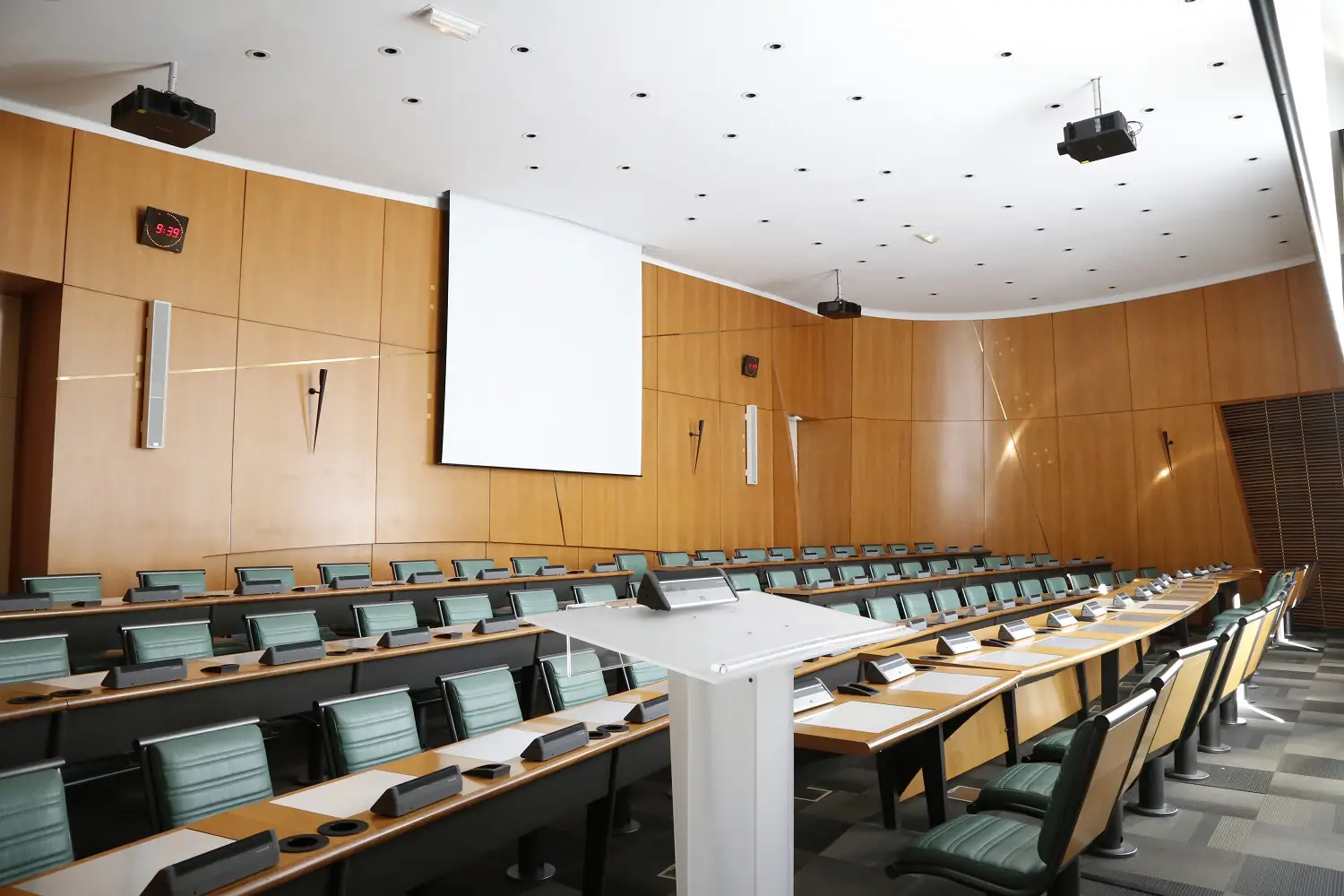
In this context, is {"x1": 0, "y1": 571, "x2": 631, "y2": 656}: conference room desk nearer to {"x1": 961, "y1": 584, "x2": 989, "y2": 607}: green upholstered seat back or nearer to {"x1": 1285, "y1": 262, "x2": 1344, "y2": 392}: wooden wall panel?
{"x1": 961, "y1": 584, "x2": 989, "y2": 607}: green upholstered seat back

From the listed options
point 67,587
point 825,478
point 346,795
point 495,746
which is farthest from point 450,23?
point 825,478

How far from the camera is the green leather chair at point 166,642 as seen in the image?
3.99 meters

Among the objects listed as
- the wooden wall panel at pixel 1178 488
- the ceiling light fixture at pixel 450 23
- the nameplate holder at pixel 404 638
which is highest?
the ceiling light fixture at pixel 450 23

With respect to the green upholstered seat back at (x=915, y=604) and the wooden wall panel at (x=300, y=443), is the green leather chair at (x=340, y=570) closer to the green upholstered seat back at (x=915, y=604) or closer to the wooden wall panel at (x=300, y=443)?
the wooden wall panel at (x=300, y=443)

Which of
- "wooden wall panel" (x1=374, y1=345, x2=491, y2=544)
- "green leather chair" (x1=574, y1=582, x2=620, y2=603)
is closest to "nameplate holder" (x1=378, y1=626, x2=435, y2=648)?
"green leather chair" (x1=574, y1=582, x2=620, y2=603)

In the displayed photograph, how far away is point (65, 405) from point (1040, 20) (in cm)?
814

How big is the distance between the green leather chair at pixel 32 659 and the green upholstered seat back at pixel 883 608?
4.73 metres

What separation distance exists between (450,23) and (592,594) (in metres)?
4.14

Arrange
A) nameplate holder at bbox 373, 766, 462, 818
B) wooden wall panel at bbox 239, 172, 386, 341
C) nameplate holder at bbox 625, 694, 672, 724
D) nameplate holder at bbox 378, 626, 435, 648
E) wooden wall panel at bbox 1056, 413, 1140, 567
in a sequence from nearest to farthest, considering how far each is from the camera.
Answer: nameplate holder at bbox 373, 766, 462, 818
nameplate holder at bbox 625, 694, 672, 724
nameplate holder at bbox 378, 626, 435, 648
wooden wall panel at bbox 239, 172, 386, 341
wooden wall panel at bbox 1056, 413, 1140, 567

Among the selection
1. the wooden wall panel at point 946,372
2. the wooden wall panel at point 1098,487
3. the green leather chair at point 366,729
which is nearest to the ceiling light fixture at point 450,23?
the green leather chair at point 366,729

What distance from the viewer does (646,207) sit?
10.2 meters

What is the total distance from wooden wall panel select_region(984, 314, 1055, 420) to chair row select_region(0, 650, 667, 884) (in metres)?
12.9

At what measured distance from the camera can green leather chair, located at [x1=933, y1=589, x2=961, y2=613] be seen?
7414 mm

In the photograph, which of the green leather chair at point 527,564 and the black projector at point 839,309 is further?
the black projector at point 839,309
